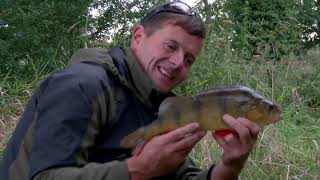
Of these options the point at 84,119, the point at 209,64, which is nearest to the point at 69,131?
the point at 84,119

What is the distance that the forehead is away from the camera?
265cm

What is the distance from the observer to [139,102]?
8.66 feet

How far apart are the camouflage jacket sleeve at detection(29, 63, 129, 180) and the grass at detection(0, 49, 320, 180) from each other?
2.37 m

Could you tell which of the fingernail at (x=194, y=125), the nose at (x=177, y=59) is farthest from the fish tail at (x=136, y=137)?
the nose at (x=177, y=59)

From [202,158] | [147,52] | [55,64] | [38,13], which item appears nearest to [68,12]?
[38,13]

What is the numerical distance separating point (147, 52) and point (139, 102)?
218 millimetres

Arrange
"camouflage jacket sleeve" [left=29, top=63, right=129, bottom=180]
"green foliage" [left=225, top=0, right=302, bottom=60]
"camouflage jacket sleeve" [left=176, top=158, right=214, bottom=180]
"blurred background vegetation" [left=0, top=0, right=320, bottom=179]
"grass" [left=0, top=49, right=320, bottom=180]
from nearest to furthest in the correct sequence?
"camouflage jacket sleeve" [left=29, top=63, right=129, bottom=180] → "camouflage jacket sleeve" [left=176, top=158, right=214, bottom=180] → "grass" [left=0, top=49, right=320, bottom=180] → "blurred background vegetation" [left=0, top=0, right=320, bottom=179] → "green foliage" [left=225, top=0, right=302, bottom=60]

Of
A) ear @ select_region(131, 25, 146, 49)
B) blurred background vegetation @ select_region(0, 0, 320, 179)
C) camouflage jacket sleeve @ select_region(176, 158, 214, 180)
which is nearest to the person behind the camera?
ear @ select_region(131, 25, 146, 49)

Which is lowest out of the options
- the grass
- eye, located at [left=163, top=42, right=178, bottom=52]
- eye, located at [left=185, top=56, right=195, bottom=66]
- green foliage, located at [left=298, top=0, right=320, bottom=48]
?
green foliage, located at [left=298, top=0, right=320, bottom=48]

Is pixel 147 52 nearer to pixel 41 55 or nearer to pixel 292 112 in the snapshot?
pixel 292 112

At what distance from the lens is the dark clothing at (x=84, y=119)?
7.54ft

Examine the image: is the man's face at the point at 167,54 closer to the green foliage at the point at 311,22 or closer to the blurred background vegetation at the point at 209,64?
the blurred background vegetation at the point at 209,64

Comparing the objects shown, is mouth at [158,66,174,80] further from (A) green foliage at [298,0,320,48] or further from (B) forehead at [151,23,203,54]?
(A) green foliage at [298,0,320,48]

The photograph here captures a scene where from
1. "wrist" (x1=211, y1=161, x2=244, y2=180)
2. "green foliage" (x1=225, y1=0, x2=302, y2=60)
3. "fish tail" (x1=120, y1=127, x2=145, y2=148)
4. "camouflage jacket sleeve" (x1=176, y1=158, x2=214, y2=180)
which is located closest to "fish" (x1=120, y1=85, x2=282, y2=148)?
"fish tail" (x1=120, y1=127, x2=145, y2=148)
